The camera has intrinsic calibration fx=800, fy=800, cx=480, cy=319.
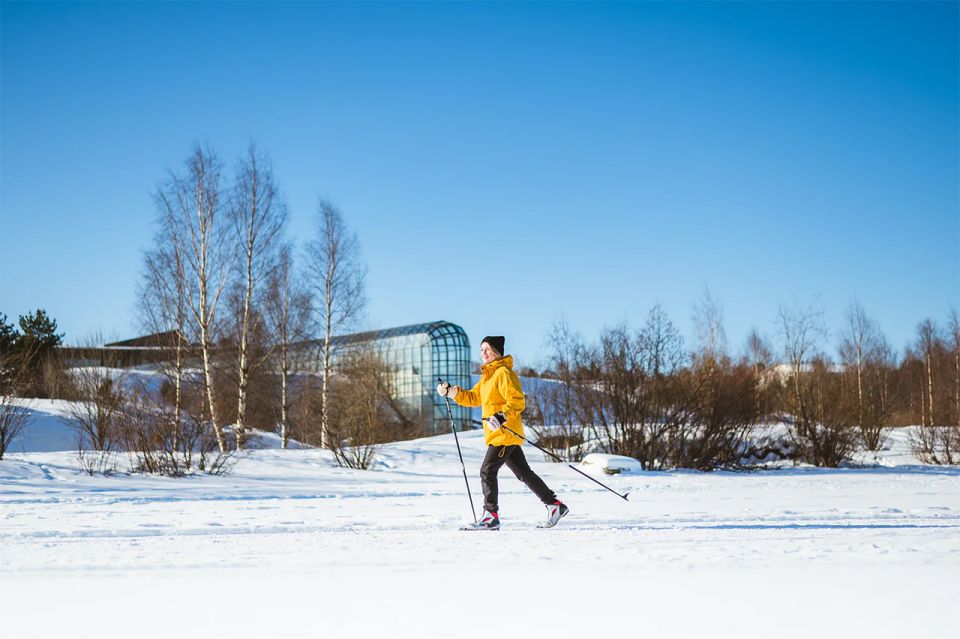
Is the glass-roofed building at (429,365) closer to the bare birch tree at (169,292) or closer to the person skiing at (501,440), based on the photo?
the bare birch tree at (169,292)

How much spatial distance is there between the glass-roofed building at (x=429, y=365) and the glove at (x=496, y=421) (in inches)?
1165

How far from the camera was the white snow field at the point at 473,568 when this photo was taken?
12.3 ft

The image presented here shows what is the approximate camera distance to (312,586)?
178 inches

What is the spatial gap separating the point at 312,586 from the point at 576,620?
5.20 ft

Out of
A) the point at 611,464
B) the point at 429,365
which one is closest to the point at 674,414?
the point at 611,464

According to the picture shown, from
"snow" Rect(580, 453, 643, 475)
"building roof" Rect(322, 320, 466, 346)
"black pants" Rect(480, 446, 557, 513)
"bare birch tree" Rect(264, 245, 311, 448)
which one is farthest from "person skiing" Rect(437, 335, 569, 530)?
"building roof" Rect(322, 320, 466, 346)

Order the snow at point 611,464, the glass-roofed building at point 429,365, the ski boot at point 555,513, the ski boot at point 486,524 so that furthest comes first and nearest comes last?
1. the glass-roofed building at point 429,365
2. the snow at point 611,464
3. the ski boot at point 555,513
4. the ski boot at point 486,524

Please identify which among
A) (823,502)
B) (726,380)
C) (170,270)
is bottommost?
(823,502)

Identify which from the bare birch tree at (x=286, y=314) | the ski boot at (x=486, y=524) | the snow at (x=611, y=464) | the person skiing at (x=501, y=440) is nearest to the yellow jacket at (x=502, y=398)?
the person skiing at (x=501, y=440)

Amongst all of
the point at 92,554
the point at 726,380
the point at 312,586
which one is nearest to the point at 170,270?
the point at 726,380

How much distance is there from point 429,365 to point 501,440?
30.8 metres

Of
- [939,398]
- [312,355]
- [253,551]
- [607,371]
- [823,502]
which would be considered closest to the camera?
[253,551]

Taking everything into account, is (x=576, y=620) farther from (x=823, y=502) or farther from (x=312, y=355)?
(x=312, y=355)

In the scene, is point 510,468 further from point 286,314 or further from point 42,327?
point 42,327
